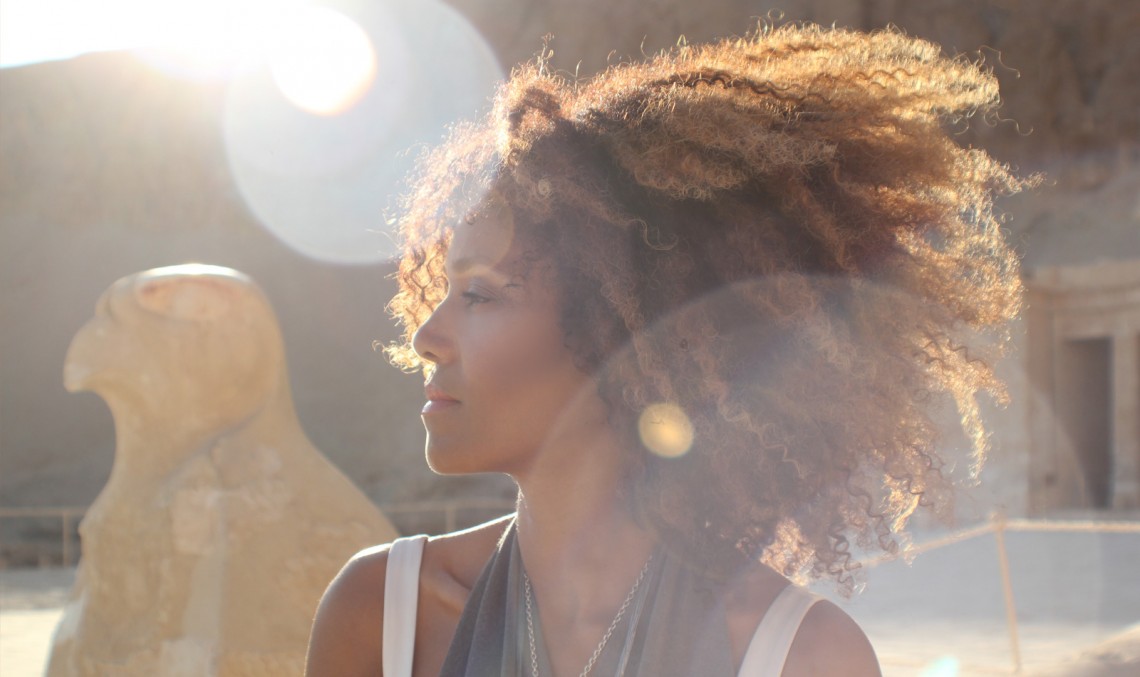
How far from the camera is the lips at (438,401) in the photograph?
1.47 m

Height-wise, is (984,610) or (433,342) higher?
(433,342)

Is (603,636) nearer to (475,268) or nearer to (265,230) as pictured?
(475,268)

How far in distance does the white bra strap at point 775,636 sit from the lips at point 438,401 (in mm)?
494

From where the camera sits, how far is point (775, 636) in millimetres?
1335

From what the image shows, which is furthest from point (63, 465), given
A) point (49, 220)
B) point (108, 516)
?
point (108, 516)

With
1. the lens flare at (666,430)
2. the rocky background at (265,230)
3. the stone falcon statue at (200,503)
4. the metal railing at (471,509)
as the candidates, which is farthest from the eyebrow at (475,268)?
the rocky background at (265,230)

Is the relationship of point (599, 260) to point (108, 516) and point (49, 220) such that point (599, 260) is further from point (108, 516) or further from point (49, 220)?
point (49, 220)

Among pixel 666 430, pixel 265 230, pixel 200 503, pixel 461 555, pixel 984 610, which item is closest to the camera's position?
pixel 666 430

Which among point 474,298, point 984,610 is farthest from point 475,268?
point 984,610

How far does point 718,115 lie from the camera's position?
149 centimetres

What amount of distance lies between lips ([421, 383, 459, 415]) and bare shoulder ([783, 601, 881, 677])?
0.54m

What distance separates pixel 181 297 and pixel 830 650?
2.78 meters

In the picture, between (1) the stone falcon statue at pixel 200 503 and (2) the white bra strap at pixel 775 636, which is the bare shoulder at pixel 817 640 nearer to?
(2) the white bra strap at pixel 775 636

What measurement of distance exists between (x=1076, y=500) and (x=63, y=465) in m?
17.5
